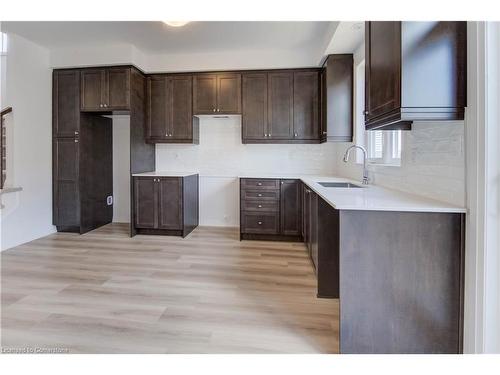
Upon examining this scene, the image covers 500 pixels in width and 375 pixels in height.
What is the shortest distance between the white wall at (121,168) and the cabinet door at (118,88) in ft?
2.93

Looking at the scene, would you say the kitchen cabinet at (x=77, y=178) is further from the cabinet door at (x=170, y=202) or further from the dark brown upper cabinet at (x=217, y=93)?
the dark brown upper cabinet at (x=217, y=93)

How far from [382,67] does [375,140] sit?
62.4 inches

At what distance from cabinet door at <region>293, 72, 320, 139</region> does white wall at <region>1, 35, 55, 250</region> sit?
364cm

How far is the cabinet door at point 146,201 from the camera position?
4.25 m

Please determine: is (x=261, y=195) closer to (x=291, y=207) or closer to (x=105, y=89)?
(x=291, y=207)

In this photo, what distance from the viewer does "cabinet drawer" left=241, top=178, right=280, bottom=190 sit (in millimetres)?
4004

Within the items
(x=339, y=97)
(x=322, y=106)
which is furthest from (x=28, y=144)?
(x=339, y=97)

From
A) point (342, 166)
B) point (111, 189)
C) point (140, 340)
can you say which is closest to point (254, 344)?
point (140, 340)

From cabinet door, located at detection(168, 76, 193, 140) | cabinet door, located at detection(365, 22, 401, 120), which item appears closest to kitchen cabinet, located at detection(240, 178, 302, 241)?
cabinet door, located at detection(168, 76, 193, 140)

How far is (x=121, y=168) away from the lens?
16.8 feet

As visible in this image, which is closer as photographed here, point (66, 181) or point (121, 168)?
point (66, 181)

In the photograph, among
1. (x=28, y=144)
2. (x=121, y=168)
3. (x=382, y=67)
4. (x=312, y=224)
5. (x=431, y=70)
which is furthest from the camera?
(x=121, y=168)

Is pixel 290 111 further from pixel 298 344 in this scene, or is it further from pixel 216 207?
pixel 298 344

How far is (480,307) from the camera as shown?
1403 millimetres
